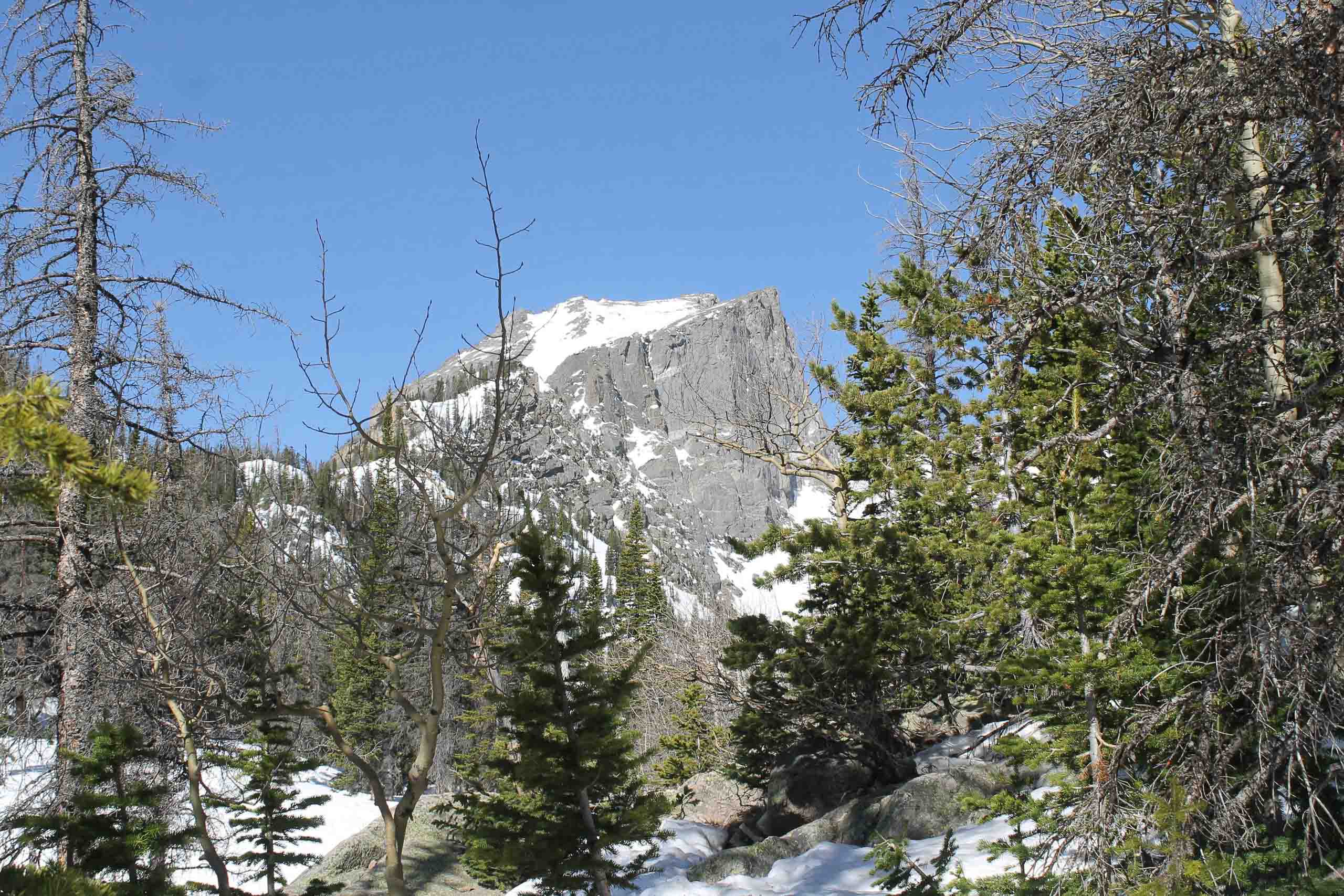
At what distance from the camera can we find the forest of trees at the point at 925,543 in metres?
3.38

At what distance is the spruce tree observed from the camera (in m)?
8.46

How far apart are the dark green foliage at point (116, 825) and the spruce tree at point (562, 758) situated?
8.81 ft

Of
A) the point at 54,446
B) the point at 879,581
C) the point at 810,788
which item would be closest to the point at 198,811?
the point at 54,446

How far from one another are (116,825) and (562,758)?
3553 mm

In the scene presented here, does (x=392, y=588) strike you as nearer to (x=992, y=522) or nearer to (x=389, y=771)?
(x=992, y=522)

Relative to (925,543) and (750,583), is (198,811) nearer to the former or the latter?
(925,543)

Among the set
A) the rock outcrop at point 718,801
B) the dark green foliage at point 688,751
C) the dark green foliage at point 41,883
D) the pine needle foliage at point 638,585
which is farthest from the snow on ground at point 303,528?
the pine needle foliage at point 638,585

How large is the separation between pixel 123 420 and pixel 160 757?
322 cm

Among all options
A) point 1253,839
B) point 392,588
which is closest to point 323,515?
point 392,588

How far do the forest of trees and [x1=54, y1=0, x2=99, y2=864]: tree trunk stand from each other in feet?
0.13

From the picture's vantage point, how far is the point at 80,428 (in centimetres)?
840

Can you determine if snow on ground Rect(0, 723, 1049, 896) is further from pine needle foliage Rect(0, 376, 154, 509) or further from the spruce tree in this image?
pine needle foliage Rect(0, 376, 154, 509)

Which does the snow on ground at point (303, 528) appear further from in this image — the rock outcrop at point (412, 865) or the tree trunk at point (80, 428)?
the rock outcrop at point (412, 865)

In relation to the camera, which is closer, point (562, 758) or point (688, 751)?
point (562, 758)
